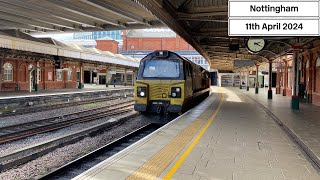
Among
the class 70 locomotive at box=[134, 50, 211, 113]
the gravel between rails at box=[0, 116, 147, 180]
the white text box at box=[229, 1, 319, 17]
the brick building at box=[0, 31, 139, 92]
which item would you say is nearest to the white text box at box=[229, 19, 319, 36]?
the white text box at box=[229, 1, 319, 17]

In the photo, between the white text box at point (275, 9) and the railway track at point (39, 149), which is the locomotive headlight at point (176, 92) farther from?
the white text box at point (275, 9)

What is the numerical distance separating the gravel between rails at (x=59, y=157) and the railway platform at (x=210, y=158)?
212cm

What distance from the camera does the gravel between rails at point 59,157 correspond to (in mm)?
7273

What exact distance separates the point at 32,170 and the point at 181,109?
7210 millimetres

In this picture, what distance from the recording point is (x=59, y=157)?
29.1 ft

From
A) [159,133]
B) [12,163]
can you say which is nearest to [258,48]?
[159,133]

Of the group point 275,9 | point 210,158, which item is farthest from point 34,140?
point 275,9

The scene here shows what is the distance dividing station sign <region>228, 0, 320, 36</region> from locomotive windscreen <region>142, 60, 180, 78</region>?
5.25 meters

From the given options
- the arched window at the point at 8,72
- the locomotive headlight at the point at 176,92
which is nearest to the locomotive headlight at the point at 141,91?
the locomotive headlight at the point at 176,92

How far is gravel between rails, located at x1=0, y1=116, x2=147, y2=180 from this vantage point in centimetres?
727

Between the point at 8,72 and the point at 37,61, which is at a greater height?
the point at 37,61

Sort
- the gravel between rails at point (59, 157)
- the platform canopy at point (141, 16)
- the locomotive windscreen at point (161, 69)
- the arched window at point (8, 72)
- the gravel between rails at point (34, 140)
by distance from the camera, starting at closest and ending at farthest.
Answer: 1. the gravel between rails at point (59, 157)
2. the gravel between rails at point (34, 140)
3. the platform canopy at point (141, 16)
4. the locomotive windscreen at point (161, 69)
5. the arched window at point (8, 72)

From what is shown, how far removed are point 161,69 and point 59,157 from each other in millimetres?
6639

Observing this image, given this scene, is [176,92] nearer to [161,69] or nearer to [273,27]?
[161,69]
